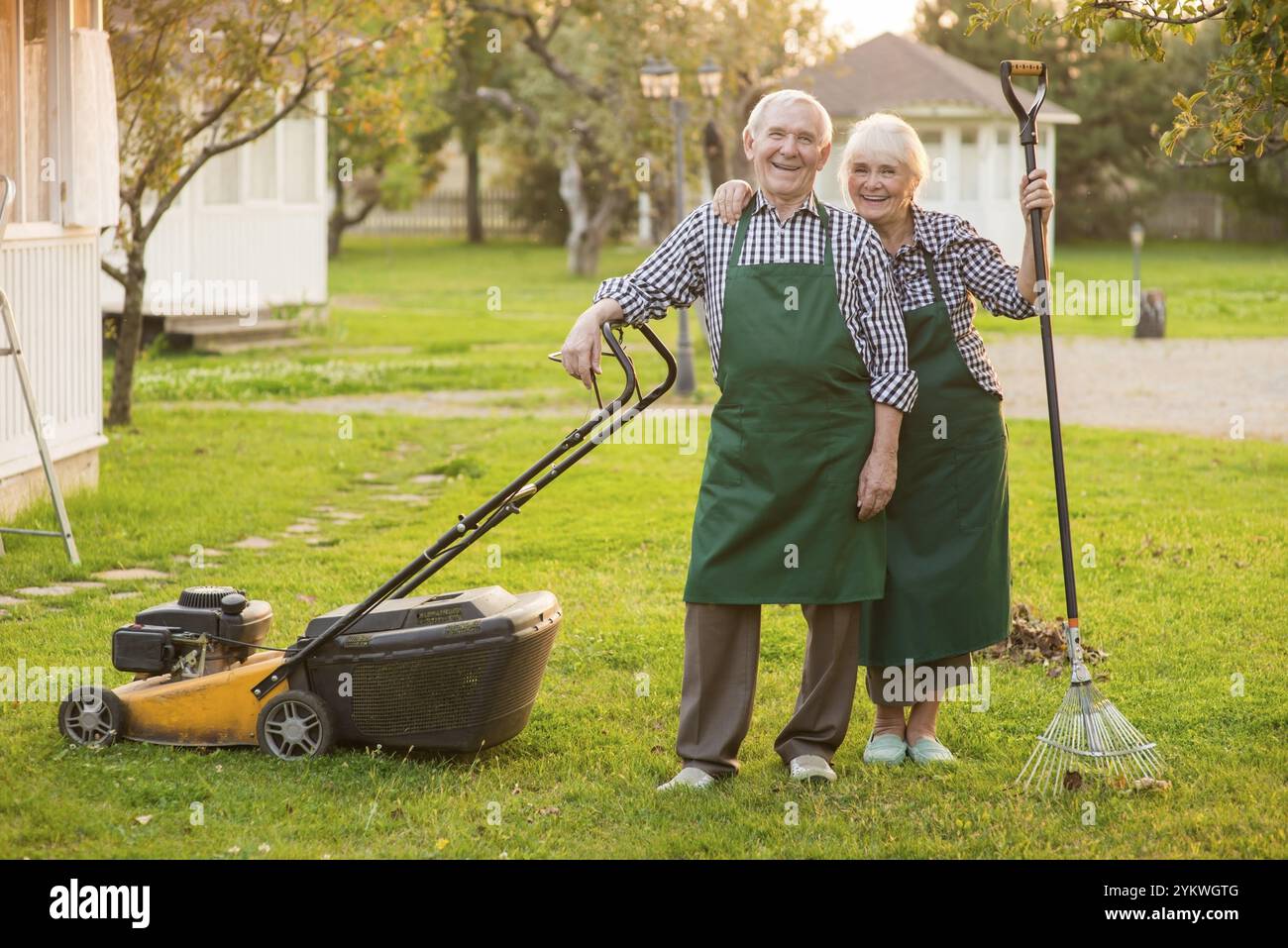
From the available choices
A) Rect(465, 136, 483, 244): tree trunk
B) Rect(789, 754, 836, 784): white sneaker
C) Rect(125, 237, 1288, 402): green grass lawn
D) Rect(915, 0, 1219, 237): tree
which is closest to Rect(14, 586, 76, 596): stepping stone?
Rect(789, 754, 836, 784): white sneaker

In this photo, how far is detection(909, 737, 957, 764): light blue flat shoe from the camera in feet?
16.3

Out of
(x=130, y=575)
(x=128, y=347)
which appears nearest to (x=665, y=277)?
(x=130, y=575)

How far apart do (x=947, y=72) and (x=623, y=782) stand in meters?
33.7

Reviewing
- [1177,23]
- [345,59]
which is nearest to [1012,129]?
[345,59]

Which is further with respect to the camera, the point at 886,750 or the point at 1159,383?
the point at 1159,383

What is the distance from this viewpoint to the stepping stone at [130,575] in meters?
7.52

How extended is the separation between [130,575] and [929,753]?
421 cm

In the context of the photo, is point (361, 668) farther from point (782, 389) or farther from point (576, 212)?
point (576, 212)

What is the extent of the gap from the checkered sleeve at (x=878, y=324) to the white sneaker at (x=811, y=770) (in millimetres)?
1067

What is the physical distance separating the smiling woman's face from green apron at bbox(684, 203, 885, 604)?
→ 253 millimetres

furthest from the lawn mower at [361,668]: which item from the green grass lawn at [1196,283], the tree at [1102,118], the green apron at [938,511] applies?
the tree at [1102,118]

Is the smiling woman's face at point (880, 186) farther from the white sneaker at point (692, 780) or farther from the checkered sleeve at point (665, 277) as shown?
the white sneaker at point (692, 780)

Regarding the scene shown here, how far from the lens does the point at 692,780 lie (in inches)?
185

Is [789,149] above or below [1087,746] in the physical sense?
above
